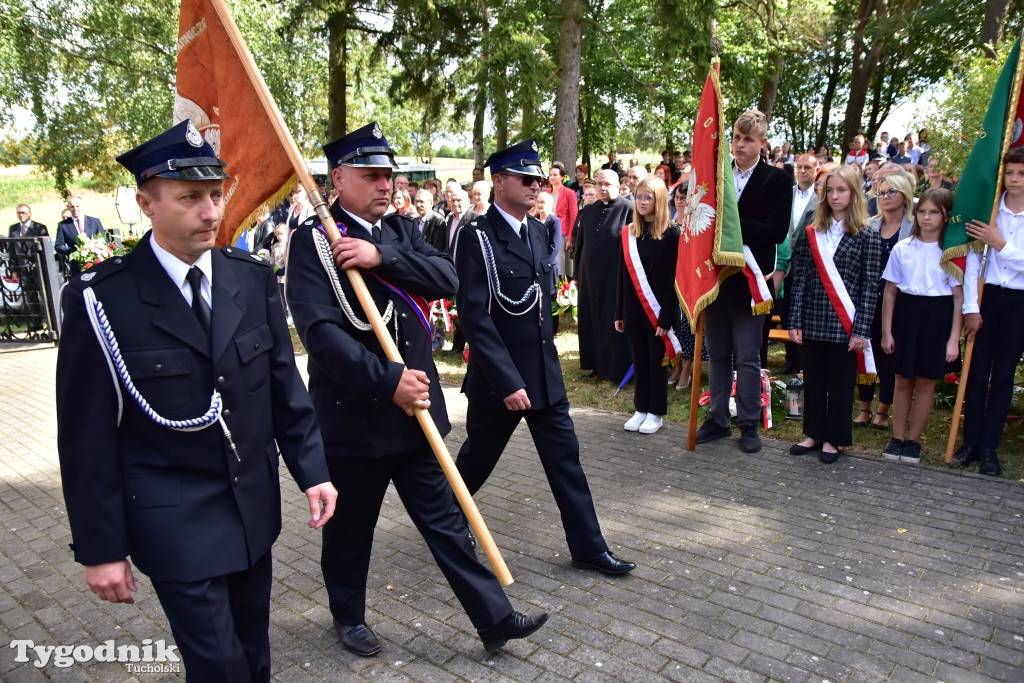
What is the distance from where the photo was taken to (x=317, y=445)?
2777mm

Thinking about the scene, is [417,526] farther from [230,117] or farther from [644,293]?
[644,293]

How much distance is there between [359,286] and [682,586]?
2.31 m

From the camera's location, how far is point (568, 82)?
15539 millimetres

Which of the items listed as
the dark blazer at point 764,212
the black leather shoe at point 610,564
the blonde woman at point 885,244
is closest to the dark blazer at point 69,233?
the dark blazer at point 764,212

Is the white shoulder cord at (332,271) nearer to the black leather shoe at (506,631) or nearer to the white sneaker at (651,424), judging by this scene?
the black leather shoe at (506,631)

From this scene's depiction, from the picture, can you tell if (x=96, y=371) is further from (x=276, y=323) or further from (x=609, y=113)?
(x=609, y=113)

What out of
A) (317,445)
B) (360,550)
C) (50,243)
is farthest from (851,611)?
(50,243)

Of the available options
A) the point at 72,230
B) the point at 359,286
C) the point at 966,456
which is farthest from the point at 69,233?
the point at 966,456

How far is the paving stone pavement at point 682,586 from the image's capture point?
3432 mm

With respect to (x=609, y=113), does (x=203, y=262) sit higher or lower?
lower

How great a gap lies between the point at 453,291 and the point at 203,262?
1.25 metres

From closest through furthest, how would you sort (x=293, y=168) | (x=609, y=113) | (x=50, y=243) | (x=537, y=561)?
(x=293, y=168), (x=537, y=561), (x=50, y=243), (x=609, y=113)

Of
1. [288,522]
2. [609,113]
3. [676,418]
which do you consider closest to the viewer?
[288,522]

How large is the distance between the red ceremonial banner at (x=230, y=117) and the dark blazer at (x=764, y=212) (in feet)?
12.2
